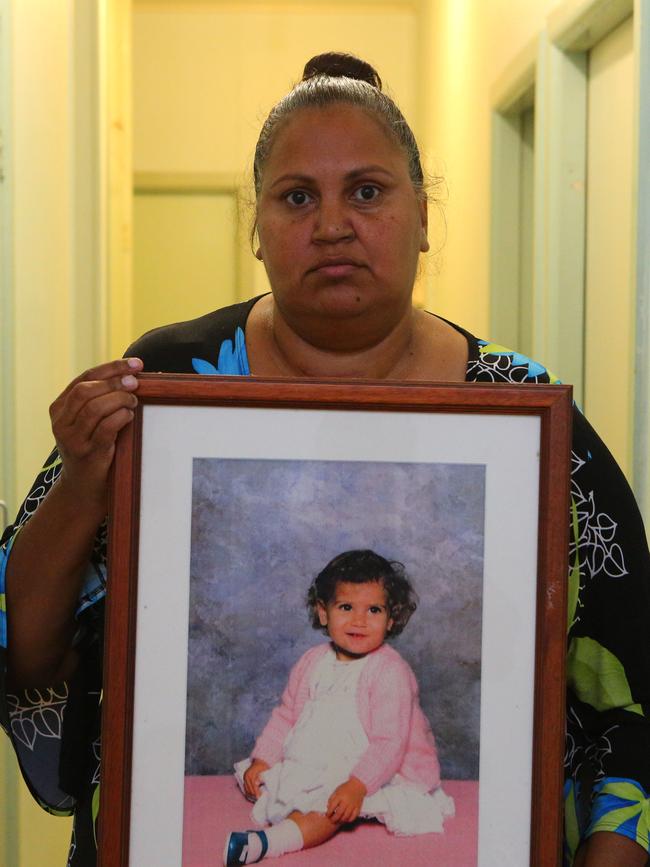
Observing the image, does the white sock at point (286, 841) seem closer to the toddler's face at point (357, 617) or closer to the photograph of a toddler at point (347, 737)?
the photograph of a toddler at point (347, 737)

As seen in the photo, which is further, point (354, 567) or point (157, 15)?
Result: point (157, 15)

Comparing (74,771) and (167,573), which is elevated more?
(167,573)

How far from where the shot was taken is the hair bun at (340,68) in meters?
0.92

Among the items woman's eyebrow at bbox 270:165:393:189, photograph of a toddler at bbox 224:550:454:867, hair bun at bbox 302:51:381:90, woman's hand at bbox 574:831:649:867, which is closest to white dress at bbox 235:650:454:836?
photograph of a toddler at bbox 224:550:454:867

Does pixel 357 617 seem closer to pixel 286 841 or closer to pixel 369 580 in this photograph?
pixel 369 580

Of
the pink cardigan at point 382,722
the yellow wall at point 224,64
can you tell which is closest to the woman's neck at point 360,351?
the pink cardigan at point 382,722

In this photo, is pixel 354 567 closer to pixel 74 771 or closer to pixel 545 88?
pixel 74 771

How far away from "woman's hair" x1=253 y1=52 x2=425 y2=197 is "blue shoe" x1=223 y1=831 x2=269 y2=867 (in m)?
0.51

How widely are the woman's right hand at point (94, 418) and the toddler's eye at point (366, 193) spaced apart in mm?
233

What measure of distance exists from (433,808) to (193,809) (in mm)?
158

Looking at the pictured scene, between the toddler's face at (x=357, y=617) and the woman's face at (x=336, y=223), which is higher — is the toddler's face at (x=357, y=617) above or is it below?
below

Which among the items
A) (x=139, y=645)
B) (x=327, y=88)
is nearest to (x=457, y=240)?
(x=327, y=88)

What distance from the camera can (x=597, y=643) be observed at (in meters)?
0.79

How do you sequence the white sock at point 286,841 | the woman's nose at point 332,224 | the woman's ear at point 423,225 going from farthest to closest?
the woman's ear at point 423,225, the woman's nose at point 332,224, the white sock at point 286,841
